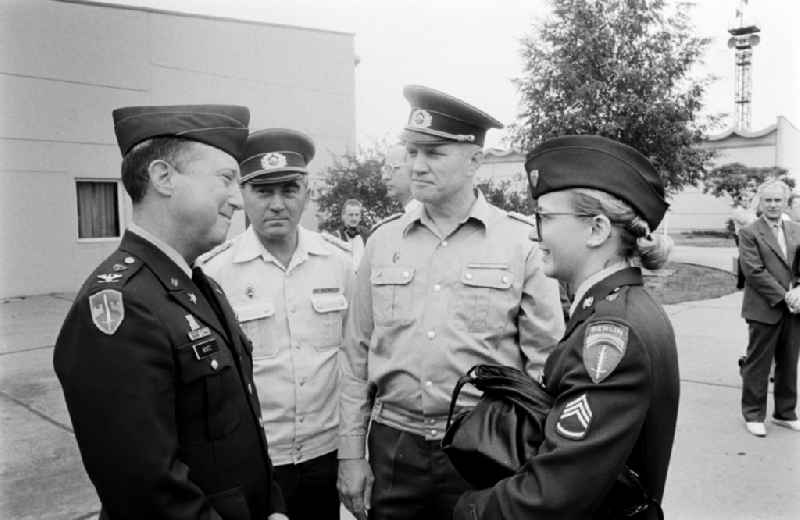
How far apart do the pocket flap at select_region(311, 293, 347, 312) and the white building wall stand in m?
11.9

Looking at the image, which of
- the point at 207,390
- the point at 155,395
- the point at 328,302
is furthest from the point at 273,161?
the point at 155,395

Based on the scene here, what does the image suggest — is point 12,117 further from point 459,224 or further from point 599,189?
point 599,189

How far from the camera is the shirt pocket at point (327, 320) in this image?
8.73 ft

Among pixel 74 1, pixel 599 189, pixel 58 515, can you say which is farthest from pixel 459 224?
pixel 74 1

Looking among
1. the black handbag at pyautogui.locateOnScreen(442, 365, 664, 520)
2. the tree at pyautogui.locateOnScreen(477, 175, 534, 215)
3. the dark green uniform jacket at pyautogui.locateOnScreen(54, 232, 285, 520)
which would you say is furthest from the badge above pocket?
the tree at pyautogui.locateOnScreen(477, 175, 534, 215)

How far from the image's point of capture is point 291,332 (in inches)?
103

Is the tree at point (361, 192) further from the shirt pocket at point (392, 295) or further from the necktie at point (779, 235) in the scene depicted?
the shirt pocket at point (392, 295)

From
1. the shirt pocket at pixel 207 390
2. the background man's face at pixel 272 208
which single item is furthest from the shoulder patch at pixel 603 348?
the background man's face at pixel 272 208

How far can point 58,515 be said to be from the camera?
3.81 meters

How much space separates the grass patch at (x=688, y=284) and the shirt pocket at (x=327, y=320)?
28.9ft

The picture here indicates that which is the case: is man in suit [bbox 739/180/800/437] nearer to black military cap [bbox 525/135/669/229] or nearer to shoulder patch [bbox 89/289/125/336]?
black military cap [bbox 525/135/669/229]

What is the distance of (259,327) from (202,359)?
0.96 meters

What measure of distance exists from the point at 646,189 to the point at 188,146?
1199 millimetres

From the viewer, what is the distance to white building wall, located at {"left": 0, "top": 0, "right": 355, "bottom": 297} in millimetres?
12367
